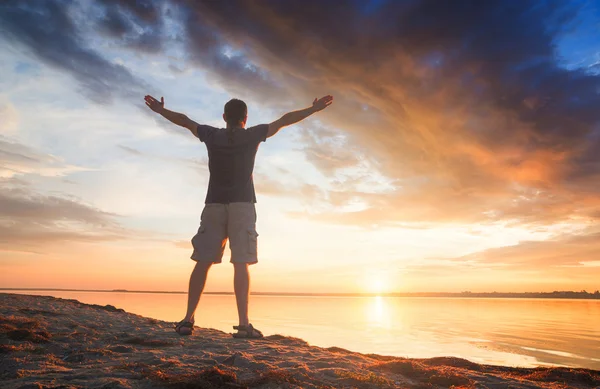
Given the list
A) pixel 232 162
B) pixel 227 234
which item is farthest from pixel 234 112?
pixel 227 234

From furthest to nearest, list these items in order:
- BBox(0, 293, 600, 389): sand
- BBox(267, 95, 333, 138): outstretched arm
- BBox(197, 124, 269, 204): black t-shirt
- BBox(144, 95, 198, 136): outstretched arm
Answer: BBox(144, 95, 198, 136): outstretched arm < BBox(267, 95, 333, 138): outstretched arm < BBox(197, 124, 269, 204): black t-shirt < BBox(0, 293, 600, 389): sand

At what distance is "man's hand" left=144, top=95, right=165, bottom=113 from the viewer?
278 inches

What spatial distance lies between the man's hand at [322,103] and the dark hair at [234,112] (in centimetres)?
125

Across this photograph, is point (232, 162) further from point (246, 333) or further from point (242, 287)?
point (246, 333)

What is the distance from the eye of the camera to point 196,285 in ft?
20.7

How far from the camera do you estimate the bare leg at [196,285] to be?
6.27 metres

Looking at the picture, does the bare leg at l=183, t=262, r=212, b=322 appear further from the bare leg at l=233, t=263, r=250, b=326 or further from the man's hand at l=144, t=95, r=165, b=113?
the man's hand at l=144, t=95, r=165, b=113

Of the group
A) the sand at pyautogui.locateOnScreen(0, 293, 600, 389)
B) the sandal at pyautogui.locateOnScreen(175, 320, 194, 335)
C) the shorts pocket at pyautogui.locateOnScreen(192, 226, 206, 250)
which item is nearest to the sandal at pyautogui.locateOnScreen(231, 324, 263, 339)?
the sand at pyautogui.locateOnScreen(0, 293, 600, 389)

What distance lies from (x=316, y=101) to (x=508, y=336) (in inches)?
703

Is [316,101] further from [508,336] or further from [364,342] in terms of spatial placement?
[508,336]

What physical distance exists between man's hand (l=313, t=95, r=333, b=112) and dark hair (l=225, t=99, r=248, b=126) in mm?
1254

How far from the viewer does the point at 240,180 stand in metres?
6.58

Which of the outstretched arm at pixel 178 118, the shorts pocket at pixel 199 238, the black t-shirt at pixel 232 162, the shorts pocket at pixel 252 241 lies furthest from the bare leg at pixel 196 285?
the outstretched arm at pixel 178 118

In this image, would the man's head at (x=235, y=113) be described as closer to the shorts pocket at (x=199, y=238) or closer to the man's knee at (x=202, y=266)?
the shorts pocket at (x=199, y=238)
